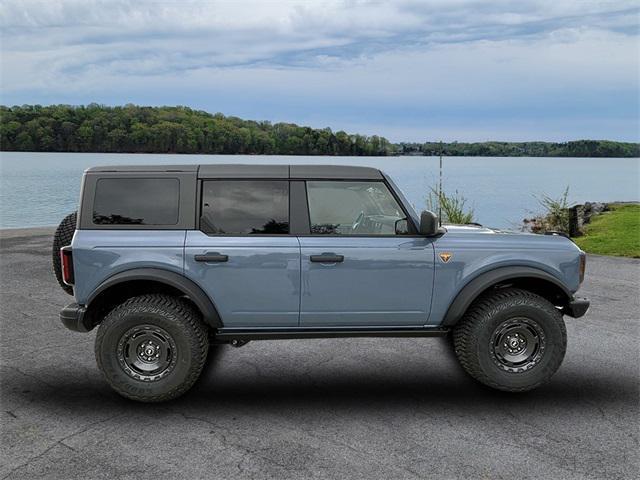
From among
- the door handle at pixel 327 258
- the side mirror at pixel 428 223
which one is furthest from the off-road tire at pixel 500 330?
the door handle at pixel 327 258

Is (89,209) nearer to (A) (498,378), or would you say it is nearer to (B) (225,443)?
(B) (225,443)

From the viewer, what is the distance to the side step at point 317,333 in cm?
480

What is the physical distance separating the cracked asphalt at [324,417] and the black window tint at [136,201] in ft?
4.78

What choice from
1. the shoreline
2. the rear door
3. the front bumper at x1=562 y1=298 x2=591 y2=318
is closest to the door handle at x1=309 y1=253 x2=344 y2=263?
the rear door

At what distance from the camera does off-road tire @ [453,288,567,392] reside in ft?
15.8

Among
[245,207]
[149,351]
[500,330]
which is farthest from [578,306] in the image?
[149,351]

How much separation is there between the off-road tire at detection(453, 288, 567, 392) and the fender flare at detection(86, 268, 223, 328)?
2153 mm

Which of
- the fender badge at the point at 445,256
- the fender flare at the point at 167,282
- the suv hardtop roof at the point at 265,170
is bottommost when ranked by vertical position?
the fender flare at the point at 167,282

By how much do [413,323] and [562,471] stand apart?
1704 mm

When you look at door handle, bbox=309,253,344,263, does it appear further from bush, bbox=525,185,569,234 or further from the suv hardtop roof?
bush, bbox=525,185,569,234

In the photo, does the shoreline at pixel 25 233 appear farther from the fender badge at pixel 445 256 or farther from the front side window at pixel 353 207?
the fender badge at pixel 445 256

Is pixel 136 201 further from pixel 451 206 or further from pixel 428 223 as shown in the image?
pixel 451 206

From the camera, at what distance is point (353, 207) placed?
4.93 meters

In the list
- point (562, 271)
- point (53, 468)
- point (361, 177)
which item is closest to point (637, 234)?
point (562, 271)
